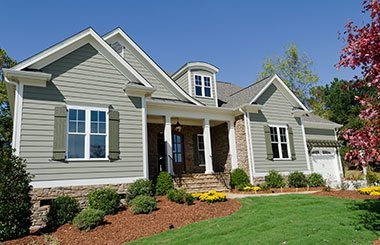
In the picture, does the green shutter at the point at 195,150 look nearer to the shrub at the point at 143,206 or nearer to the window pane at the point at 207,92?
the window pane at the point at 207,92

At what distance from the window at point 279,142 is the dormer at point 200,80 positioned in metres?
3.53

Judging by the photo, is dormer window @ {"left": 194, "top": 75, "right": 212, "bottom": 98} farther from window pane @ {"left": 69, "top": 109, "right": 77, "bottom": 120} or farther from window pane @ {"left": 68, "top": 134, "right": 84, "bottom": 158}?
window pane @ {"left": 68, "top": 134, "right": 84, "bottom": 158}

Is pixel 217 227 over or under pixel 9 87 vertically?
under

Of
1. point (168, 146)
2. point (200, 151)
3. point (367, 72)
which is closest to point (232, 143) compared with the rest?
point (200, 151)

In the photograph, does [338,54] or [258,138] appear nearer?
[338,54]

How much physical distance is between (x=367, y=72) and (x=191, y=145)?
38.1 ft

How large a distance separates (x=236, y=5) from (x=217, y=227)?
956cm

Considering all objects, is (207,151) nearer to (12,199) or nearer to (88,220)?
(88,220)

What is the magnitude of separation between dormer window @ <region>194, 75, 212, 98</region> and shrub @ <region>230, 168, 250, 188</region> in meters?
4.51

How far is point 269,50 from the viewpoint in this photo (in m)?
32.7

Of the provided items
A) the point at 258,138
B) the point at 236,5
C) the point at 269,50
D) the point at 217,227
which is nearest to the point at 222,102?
the point at 258,138

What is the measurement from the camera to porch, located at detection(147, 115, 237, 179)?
13.9m

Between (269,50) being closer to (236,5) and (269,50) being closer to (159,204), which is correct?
(236,5)

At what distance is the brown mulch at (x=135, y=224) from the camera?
21.6ft
